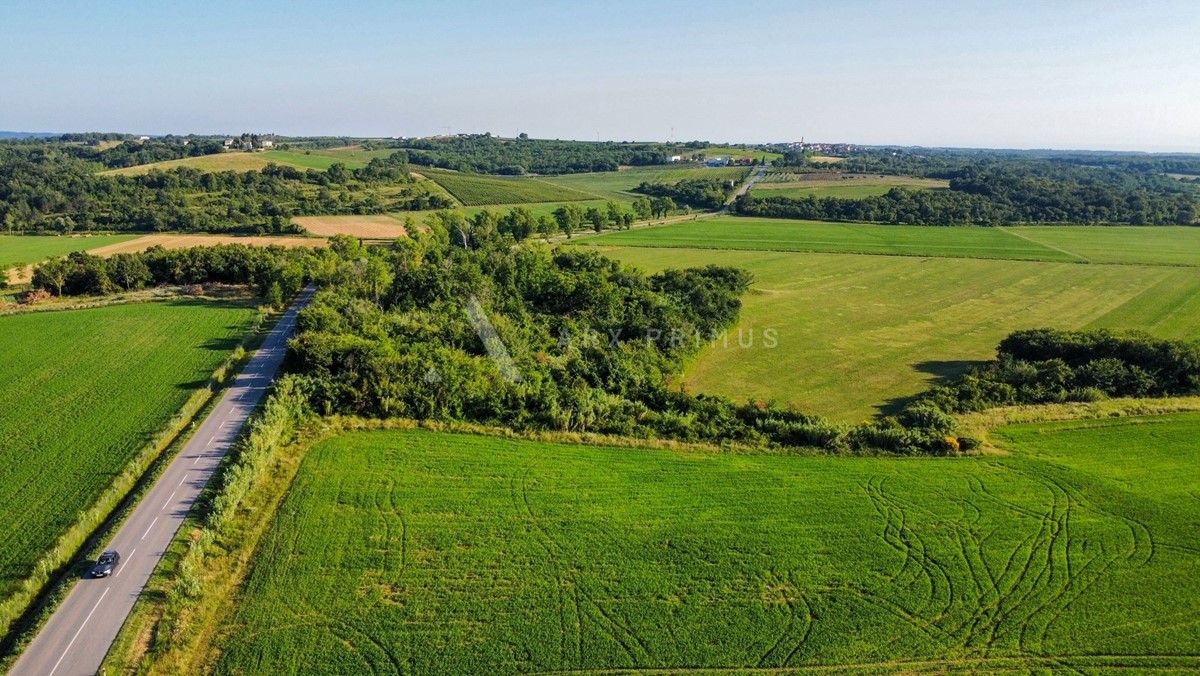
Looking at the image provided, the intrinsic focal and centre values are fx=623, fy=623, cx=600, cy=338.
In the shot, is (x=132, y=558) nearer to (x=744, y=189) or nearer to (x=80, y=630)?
(x=80, y=630)

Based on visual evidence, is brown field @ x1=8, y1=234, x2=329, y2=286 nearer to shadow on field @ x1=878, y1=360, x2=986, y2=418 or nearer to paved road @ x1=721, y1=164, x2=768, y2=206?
shadow on field @ x1=878, y1=360, x2=986, y2=418

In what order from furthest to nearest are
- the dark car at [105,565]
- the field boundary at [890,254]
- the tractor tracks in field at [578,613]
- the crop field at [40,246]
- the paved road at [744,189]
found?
the paved road at [744,189]
the field boundary at [890,254]
the crop field at [40,246]
the dark car at [105,565]
the tractor tracks in field at [578,613]

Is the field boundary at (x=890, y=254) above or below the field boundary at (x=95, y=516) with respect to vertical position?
above

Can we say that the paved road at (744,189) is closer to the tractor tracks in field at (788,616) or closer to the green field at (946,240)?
the green field at (946,240)

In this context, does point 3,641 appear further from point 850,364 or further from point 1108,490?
point 850,364

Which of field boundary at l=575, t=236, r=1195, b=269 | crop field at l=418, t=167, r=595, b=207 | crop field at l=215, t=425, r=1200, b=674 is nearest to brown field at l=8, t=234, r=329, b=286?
crop field at l=418, t=167, r=595, b=207

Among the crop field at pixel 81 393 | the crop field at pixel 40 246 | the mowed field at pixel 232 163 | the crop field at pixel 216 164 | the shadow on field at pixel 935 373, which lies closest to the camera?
the crop field at pixel 81 393

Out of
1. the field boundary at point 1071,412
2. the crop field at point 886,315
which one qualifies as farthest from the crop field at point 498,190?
the field boundary at point 1071,412

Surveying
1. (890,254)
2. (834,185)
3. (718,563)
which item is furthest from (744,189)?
(718,563)
